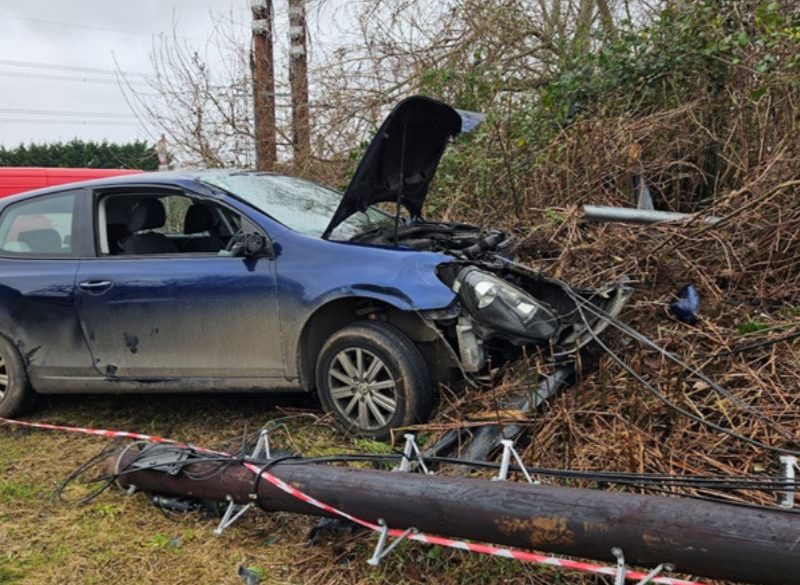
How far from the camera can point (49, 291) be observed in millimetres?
4668

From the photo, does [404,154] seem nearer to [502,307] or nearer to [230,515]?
[502,307]

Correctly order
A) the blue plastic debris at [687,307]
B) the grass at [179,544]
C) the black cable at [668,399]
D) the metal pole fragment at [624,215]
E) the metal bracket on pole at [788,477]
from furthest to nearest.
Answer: the metal pole fragment at [624,215]
the blue plastic debris at [687,307]
the black cable at [668,399]
the grass at [179,544]
the metal bracket on pole at [788,477]

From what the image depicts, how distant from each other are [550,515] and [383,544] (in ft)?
2.36

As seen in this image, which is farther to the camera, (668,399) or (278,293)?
(278,293)

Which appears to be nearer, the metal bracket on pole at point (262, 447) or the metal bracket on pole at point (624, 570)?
the metal bracket on pole at point (624, 570)

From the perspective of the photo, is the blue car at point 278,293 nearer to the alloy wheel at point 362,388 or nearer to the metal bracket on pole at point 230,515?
the alloy wheel at point 362,388

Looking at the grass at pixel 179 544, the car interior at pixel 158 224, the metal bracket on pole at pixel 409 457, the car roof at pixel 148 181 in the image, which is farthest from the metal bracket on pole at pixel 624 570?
the car roof at pixel 148 181

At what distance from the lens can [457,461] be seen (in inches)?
123

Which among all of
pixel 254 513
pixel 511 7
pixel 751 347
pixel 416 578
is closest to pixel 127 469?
pixel 254 513

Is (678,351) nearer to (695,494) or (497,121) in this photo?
(695,494)

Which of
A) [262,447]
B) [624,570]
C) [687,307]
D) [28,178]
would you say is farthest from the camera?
[28,178]

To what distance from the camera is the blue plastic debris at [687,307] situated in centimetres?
441

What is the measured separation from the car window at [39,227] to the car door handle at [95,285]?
322 mm

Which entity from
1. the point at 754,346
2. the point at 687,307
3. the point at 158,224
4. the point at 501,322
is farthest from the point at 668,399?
the point at 158,224
